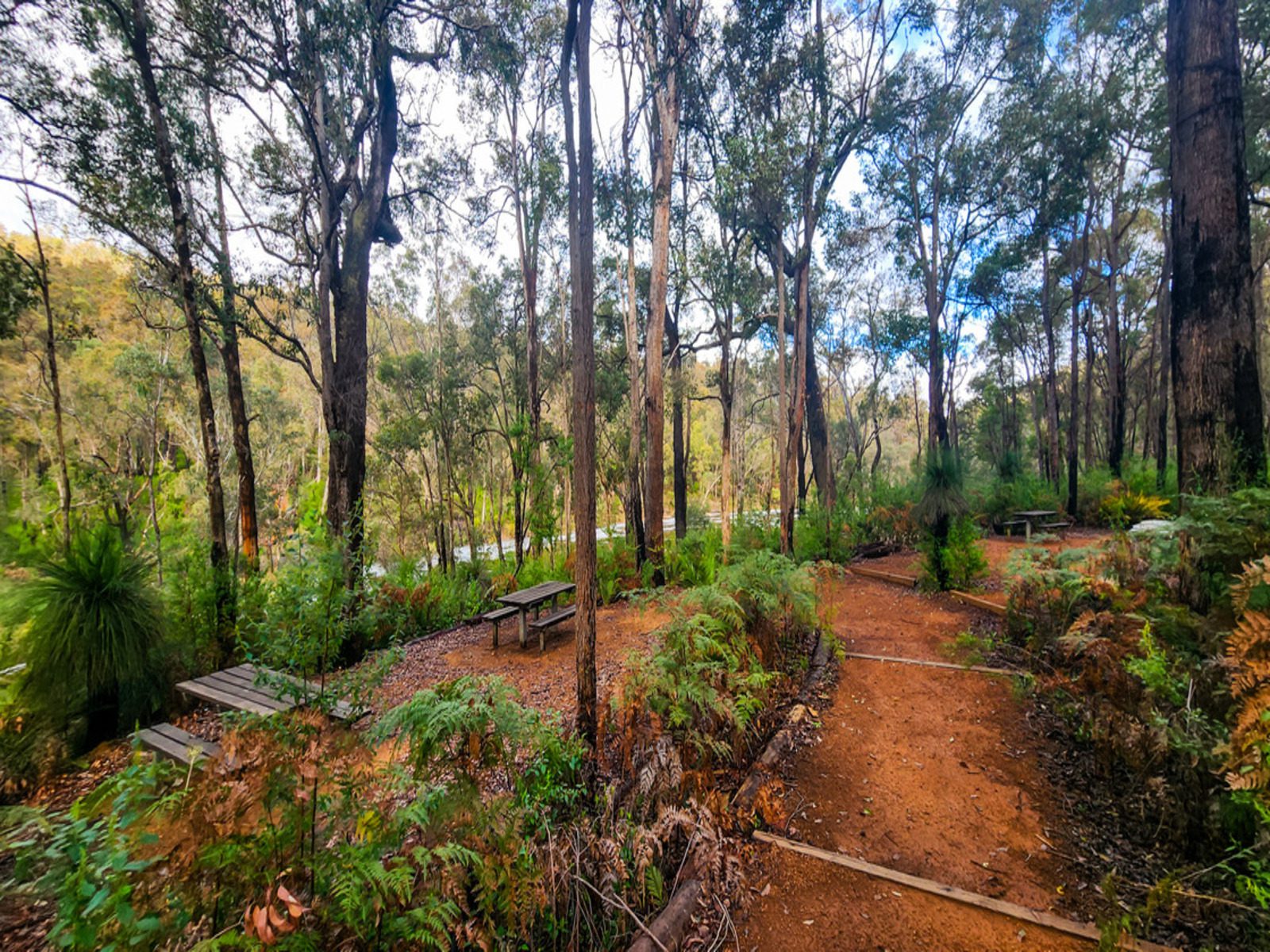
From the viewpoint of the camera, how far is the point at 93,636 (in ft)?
13.4

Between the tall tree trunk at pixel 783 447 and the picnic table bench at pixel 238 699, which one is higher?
the tall tree trunk at pixel 783 447

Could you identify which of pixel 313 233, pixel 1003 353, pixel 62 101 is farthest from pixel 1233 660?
pixel 1003 353

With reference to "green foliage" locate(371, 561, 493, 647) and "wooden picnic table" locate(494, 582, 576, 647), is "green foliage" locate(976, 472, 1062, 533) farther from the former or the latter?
"green foliage" locate(371, 561, 493, 647)

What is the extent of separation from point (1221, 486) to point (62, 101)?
12.4 m

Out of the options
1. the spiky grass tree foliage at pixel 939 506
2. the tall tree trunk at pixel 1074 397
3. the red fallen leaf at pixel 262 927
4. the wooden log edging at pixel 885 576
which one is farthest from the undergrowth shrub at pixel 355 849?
the tall tree trunk at pixel 1074 397

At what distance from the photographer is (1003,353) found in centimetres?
2509

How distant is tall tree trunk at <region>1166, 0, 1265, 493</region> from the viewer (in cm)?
391

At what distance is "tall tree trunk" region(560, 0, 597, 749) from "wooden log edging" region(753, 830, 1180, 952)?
1.34 meters

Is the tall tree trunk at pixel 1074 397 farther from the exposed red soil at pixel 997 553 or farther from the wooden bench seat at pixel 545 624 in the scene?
the wooden bench seat at pixel 545 624

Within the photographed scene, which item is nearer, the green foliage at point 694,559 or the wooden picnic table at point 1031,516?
the green foliage at point 694,559

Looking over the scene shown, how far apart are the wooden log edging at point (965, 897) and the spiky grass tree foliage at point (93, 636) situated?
540 centimetres

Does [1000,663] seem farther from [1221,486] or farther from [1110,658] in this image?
[1221,486]

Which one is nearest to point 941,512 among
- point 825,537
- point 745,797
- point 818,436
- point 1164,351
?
Result: point 825,537

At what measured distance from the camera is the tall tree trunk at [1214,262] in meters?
3.91
